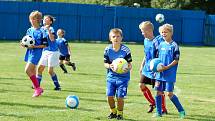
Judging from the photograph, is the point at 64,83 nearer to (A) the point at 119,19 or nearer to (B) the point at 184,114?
(B) the point at 184,114

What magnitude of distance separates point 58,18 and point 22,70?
29.7 m

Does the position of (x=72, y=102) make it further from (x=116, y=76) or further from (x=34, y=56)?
(x=34, y=56)

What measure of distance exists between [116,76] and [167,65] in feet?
3.53

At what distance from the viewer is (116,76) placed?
10.8 m

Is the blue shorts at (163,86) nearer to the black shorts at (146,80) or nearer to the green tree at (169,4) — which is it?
the black shorts at (146,80)

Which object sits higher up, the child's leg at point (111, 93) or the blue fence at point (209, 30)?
the child's leg at point (111, 93)

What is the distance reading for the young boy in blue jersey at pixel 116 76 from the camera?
35.1ft

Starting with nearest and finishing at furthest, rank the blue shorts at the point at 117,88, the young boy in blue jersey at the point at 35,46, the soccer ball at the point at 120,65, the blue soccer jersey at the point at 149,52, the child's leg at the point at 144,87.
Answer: the soccer ball at the point at 120,65 < the blue shorts at the point at 117,88 < the blue soccer jersey at the point at 149,52 < the child's leg at the point at 144,87 < the young boy in blue jersey at the point at 35,46

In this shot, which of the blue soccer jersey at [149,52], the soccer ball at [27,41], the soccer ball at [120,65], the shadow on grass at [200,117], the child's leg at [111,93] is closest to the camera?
the soccer ball at [120,65]

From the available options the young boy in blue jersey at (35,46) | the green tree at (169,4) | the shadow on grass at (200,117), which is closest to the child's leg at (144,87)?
the shadow on grass at (200,117)

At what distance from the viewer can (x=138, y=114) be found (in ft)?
37.9

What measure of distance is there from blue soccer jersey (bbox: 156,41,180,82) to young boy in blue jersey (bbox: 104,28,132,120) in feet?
2.48

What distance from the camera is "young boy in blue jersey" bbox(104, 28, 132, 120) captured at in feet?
35.1

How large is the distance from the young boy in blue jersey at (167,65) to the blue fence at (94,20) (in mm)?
38745
